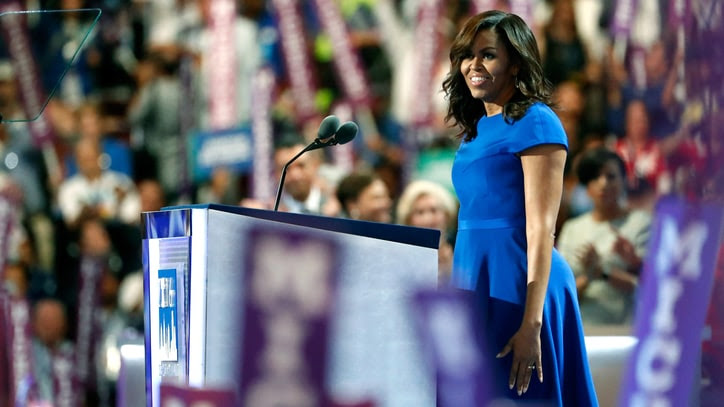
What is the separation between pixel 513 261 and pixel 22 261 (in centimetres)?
420

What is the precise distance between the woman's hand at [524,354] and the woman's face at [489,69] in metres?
0.47

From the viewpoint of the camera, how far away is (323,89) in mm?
5809

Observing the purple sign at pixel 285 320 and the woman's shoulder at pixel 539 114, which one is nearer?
the purple sign at pixel 285 320

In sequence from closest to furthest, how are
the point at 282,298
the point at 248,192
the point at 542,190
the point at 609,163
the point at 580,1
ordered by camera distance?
the point at 282,298 → the point at 542,190 → the point at 609,163 → the point at 580,1 → the point at 248,192

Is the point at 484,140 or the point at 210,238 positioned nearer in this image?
the point at 210,238

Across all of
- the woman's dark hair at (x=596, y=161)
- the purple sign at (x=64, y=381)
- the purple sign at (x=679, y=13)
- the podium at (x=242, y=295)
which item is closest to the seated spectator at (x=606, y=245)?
the woman's dark hair at (x=596, y=161)

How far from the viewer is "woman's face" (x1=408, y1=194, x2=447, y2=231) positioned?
4277 millimetres

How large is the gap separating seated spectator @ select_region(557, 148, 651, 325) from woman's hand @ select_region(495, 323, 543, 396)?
2.23m

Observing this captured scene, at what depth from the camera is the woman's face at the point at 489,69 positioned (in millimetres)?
2291

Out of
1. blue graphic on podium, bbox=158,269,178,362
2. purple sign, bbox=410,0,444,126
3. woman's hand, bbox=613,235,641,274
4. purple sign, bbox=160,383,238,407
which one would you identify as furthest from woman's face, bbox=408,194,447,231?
purple sign, bbox=160,383,238,407

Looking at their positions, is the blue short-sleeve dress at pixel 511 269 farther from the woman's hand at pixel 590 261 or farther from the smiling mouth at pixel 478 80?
the woman's hand at pixel 590 261

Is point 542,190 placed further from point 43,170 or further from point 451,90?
point 43,170

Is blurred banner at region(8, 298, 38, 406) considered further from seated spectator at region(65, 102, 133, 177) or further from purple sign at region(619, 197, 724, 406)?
purple sign at region(619, 197, 724, 406)

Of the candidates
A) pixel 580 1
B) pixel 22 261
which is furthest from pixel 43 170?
pixel 580 1
